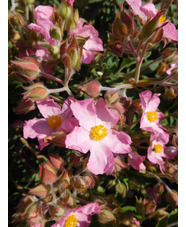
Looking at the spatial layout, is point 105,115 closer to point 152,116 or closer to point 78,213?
point 152,116

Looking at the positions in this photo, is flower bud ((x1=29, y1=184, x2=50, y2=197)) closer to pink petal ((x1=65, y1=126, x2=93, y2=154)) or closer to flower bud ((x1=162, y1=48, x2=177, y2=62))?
pink petal ((x1=65, y1=126, x2=93, y2=154))

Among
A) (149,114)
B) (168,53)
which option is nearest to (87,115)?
(149,114)

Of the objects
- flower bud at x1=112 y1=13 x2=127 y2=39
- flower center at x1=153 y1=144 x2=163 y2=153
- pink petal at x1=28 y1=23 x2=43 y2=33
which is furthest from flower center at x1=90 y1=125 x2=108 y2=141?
pink petal at x1=28 y1=23 x2=43 y2=33

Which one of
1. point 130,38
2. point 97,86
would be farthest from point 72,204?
point 130,38

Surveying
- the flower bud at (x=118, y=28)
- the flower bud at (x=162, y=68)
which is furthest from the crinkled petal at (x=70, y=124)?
the flower bud at (x=162, y=68)

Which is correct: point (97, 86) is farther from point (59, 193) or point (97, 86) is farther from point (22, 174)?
point (22, 174)
